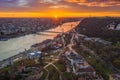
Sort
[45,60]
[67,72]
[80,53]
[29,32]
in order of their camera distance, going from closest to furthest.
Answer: [67,72], [45,60], [80,53], [29,32]

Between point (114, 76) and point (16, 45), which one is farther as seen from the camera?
point (16, 45)

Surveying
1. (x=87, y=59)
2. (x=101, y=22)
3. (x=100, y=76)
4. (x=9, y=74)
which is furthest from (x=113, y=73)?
(x=101, y=22)

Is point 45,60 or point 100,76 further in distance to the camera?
point 45,60

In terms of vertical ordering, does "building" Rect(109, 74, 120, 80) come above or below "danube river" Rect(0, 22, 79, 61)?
above

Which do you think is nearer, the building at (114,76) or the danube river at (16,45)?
the building at (114,76)

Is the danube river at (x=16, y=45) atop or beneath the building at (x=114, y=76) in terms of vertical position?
beneath

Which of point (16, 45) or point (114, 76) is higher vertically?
point (114, 76)

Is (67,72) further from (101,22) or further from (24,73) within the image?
(101,22)

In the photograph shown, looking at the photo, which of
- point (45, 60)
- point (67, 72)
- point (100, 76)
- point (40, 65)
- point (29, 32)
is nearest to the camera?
point (100, 76)

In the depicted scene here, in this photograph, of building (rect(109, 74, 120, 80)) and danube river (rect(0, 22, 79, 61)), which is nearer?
building (rect(109, 74, 120, 80))
